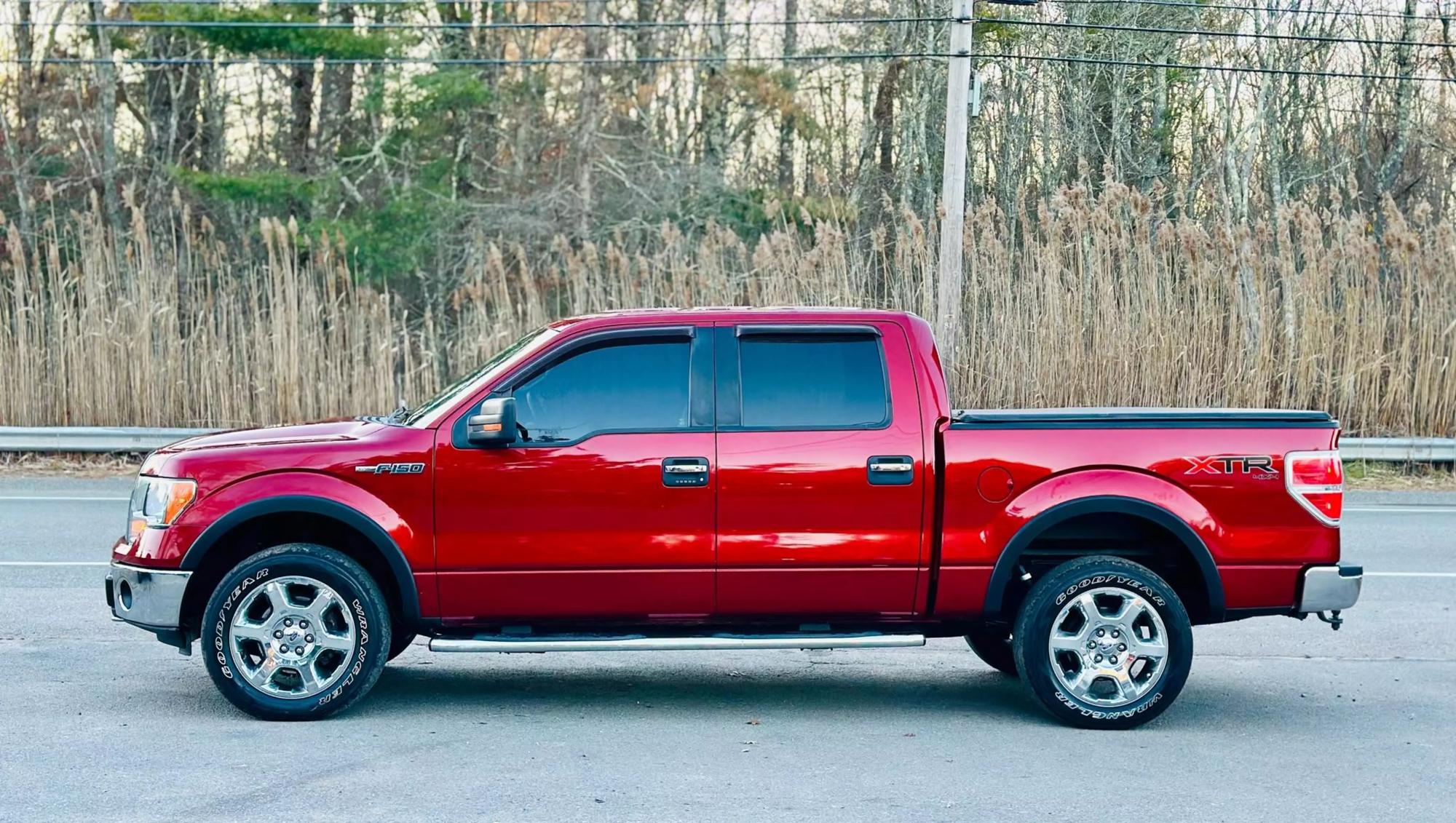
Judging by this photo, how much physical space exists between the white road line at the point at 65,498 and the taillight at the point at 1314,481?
10.7 m

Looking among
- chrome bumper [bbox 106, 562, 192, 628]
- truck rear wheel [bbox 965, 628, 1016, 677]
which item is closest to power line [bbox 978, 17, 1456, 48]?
truck rear wheel [bbox 965, 628, 1016, 677]

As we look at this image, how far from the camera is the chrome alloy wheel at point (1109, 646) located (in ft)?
20.2

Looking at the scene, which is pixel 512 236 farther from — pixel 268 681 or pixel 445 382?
pixel 268 681

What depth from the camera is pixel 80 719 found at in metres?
6.12

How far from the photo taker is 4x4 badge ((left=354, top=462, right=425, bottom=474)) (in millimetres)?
6070

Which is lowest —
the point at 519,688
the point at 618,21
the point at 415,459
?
the point at 519,688

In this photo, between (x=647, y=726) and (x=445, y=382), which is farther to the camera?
(x=445, y=382)

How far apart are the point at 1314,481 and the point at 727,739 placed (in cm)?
266

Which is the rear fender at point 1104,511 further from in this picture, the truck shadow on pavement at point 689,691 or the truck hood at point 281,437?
the truck hood at point 281,437

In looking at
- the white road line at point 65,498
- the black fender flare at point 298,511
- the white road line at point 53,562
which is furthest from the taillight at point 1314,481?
the white road line at point 65,498

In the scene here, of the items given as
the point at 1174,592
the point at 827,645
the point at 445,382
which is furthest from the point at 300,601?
the point at 445,382

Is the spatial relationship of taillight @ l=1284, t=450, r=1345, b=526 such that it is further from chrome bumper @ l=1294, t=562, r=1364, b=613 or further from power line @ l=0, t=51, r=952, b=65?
power line @ l=0, t=51, r=952, b=65

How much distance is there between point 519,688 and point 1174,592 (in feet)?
9.77

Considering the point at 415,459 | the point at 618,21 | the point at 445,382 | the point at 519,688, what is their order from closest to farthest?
the point at 415,459 → the point at 519,688 → the point at 445,382 → the point at 618,21
